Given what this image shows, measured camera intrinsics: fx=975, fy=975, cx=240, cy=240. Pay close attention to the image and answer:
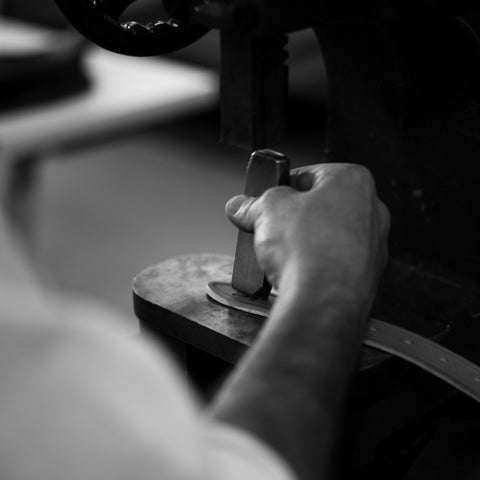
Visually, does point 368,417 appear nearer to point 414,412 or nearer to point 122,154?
point 414,412

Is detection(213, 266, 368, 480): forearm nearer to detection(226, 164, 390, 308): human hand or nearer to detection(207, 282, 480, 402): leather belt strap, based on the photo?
detection(226, 164, 390, 308): human hand

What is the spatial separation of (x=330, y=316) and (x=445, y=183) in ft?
1.28

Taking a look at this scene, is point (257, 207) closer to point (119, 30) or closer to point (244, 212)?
point (244, 212)

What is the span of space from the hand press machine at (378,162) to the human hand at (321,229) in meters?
0.05

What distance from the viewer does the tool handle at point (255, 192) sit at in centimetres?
82

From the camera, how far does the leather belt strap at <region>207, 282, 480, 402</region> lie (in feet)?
2.62

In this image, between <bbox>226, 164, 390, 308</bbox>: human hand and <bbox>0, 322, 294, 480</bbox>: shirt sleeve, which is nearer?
<bbox>0, 322, 294, 480</bbox>: shirt sleeve

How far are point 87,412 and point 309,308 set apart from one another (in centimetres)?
24

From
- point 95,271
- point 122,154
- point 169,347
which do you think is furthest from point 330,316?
point 122,154

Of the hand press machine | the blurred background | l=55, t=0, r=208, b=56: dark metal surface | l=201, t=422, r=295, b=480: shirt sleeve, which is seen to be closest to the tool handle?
the hand press machine

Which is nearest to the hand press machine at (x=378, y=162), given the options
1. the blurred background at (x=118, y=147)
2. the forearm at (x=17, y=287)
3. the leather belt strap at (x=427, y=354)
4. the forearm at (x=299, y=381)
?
the leather belt strap at (x=427, y=354)

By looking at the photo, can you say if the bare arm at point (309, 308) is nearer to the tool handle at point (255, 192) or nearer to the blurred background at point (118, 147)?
the tool handle at point (255, 192)

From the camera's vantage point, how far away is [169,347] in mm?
935

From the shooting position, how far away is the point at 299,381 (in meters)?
0.58
